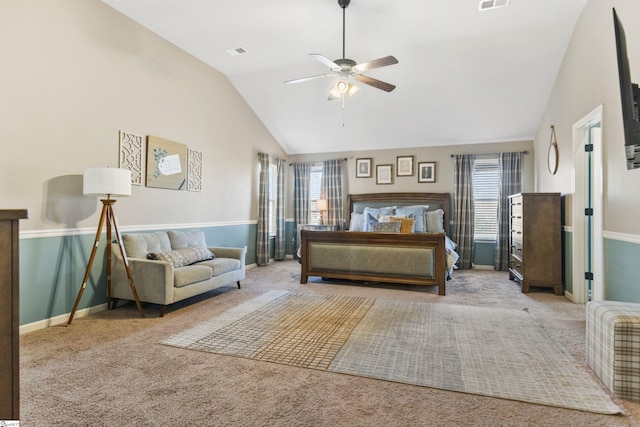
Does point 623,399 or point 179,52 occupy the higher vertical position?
point 179,52

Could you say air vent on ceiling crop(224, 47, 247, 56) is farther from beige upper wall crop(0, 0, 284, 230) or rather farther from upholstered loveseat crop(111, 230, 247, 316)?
upholstered loveseat crop(111, 230, 247, 316)

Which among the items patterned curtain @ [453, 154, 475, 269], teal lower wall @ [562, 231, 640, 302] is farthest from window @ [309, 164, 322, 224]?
teal lower wall @ [562, 231, 640, 302]

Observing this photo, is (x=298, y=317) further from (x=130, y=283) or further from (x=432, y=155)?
(x=432, y=155)

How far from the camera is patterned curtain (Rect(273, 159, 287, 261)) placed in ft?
24.0

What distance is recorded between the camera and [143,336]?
9.70 feet

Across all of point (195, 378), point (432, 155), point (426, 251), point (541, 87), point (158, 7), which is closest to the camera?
point (195, 378)

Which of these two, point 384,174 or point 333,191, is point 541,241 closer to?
point 384,174

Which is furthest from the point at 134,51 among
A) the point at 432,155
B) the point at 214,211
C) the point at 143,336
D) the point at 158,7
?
the point at 432,155

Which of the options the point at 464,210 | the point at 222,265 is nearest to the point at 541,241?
the point at 464,210

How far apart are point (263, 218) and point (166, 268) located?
10.5ft

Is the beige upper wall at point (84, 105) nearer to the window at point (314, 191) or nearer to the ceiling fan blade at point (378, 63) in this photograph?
the ceiling fan blade at point (378, 63)

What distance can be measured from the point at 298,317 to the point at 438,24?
3789mm

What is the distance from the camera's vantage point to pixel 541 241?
4.54 m

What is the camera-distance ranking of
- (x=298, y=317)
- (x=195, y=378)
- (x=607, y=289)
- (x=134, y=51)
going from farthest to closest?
1. (x=134, y=51)
2. (x=298, y=317)
3. (x=607, y=289)
4. (x=195, y=378)
